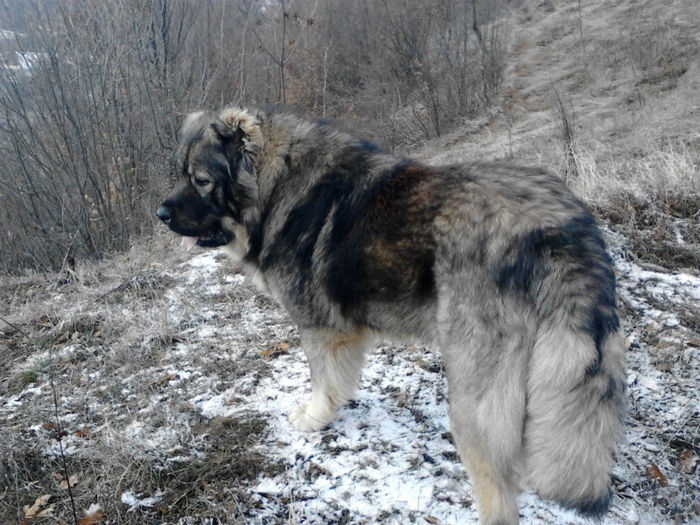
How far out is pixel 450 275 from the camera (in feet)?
7.31

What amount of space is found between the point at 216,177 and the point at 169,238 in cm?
486

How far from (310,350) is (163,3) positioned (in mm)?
8356

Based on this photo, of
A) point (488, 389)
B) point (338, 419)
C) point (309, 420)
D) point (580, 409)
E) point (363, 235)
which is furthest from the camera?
point (338, 419)

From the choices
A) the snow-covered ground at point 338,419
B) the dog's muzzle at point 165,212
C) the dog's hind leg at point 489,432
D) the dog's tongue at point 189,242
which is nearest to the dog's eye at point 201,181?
the dog's muzzle at point 165,212

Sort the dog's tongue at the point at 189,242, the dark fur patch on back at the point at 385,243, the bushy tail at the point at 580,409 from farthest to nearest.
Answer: the dog's tongue at the point at 189,242, the dark fur patch on back at the point at 385,243, the bushy tail at the point at 580,409

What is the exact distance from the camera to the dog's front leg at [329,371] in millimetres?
3041

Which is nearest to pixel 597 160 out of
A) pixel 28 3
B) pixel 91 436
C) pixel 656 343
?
pixel 656 343

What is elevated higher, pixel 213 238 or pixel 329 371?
pixel 213 238

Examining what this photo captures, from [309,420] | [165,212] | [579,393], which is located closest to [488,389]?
[579,393]

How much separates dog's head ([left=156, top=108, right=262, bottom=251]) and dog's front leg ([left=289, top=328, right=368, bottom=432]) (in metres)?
0.92

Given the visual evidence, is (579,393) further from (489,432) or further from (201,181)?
(201,181)

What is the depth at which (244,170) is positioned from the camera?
309 cm

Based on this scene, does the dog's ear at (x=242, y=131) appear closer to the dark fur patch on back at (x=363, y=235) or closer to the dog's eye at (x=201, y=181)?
the dog's eye at (x=201, y=181)

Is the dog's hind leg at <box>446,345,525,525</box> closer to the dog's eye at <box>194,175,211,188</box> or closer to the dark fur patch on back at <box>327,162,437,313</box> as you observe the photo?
→ the dark fur patch on back at <box>327,162,437,313</box>
